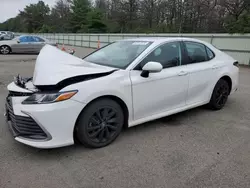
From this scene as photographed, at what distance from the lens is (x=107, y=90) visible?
2832mm

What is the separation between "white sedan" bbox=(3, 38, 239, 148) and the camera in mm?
2566

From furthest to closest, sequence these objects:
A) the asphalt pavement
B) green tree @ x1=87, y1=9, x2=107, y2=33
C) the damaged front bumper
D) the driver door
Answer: green tree @ x1=87, y1=9, x2=107, y2=33 → the driver door → the damaged front bumper → the asphalt pavement

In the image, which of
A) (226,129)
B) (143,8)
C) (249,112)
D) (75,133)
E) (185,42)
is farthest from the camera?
(143,8)

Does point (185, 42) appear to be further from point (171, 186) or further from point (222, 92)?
point (171, 186)

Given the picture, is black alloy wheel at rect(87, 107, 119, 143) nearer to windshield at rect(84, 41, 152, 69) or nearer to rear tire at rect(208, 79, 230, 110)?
windshield at rect(84, 41, 152, 69)

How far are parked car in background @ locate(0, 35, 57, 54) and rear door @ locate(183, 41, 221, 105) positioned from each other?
1271 cm

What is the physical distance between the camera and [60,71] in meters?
2.76

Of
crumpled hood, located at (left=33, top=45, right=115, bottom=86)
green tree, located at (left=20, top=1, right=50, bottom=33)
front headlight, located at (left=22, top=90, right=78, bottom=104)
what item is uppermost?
green tree, located at (left=20, top=1, right=50, bottom=33)

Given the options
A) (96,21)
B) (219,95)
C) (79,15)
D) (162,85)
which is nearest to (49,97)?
(162,85)

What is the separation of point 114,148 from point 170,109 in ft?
4.00

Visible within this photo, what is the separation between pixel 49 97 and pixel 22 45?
14097mm

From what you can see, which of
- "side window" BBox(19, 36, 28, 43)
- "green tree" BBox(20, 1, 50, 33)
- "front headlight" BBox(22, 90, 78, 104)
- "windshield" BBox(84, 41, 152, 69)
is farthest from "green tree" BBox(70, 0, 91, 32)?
"front headlight" BBox(22, 90, 78, 104)

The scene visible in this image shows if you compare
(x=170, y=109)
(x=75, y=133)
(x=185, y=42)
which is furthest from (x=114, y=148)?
(x=185, y=42)

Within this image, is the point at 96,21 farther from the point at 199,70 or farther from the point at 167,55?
the point at 167,55
